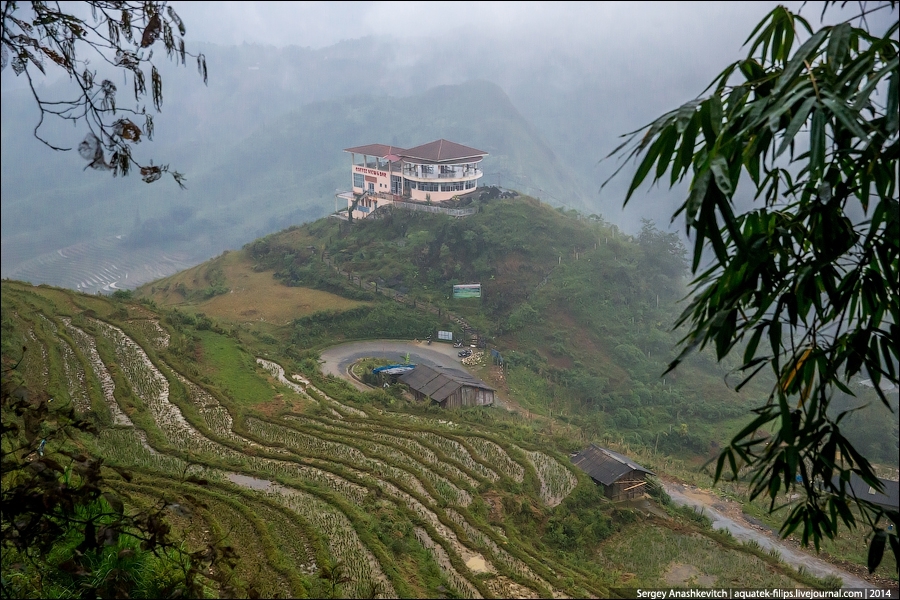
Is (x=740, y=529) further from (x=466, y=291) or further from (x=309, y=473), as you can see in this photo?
(x=466, y=291)

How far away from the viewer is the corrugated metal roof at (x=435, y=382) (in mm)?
21422

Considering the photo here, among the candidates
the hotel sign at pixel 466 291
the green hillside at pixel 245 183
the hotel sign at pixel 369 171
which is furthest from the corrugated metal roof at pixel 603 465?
the green hillside at pixel 245 183

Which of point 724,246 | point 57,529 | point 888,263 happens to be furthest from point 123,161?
point 888,263

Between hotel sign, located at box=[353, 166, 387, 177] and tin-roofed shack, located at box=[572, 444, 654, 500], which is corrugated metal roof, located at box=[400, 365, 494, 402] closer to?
tin-roofed shack, located at box=[572, 444, 654, 500]

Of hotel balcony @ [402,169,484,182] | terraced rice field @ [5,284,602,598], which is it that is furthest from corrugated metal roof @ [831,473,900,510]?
hotel balcony @ [402,169,484,182]

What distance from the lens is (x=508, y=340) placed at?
31.5 meters

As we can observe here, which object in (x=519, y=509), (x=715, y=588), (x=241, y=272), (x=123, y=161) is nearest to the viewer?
(x=123, y=161)

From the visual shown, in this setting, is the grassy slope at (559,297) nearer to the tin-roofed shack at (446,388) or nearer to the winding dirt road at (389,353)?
the winding dirt road at (389,353)

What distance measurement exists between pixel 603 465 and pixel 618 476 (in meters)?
0.72

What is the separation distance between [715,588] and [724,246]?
361 inches

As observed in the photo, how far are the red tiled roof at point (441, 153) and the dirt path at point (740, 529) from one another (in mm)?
28051

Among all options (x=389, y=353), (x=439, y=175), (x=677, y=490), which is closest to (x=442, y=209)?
(x=439, y=175)

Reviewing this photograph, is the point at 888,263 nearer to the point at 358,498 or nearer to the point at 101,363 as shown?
the point at 358,498

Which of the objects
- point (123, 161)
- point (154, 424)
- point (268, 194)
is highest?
point (268, 194)
